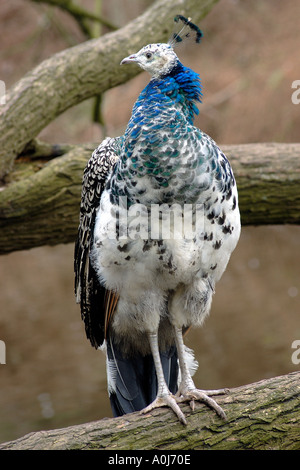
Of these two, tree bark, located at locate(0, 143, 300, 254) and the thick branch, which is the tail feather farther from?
the thick branch

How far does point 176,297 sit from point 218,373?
3310 mm

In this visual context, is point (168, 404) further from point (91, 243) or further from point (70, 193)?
point (70, 193)

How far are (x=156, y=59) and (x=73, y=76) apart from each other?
4.79ft

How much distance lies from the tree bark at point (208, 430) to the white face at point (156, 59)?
4.49ft

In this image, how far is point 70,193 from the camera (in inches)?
159

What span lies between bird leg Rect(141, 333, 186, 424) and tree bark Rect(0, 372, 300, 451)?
0.11ft

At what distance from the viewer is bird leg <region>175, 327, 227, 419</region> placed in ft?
9.35

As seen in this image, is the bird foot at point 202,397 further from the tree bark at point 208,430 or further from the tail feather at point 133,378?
the tail feather at point 133,378

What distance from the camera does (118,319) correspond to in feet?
10.4

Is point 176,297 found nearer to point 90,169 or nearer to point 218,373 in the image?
point 90,169

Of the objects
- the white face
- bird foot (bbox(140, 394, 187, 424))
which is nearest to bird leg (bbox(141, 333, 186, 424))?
bird foot (bbox(140, 394, 187, 424))

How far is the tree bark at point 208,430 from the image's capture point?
2654 millimetres

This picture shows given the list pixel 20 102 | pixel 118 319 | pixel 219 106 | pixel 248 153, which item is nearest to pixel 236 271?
pixel 219 106
